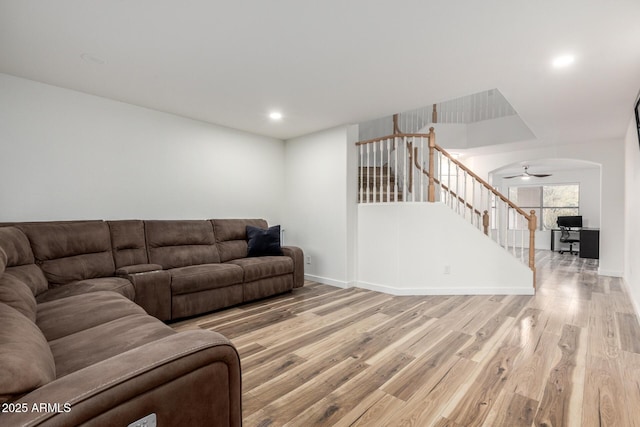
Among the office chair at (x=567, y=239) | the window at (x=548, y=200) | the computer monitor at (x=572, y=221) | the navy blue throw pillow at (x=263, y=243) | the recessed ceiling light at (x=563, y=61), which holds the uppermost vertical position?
the recessed ceiling light at (x=563, y=61)

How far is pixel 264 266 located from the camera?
3.71m

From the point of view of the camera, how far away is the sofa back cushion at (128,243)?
10.4 feet

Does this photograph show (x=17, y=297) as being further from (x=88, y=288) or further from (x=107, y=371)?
(x=107, y=371)

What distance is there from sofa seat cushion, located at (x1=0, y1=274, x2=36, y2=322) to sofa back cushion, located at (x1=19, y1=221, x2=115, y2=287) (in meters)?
1.10

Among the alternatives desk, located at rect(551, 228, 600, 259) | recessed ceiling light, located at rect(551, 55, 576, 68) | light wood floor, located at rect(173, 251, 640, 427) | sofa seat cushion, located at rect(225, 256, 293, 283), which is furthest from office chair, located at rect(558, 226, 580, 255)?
sofa seat cushion, located at rect(225, 256, 293, 283)

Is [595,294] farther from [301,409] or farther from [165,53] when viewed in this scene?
[165,53]

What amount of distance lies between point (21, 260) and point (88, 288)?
56 cm

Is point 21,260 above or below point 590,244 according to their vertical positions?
above

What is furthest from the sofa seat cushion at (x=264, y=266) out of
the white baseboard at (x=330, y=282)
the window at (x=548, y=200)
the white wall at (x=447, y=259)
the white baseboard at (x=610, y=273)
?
the window at (x=548, y=200)

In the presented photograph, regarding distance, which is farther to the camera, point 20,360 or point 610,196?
point 610,196

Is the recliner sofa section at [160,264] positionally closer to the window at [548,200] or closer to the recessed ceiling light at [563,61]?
the recessed ceiling light at [563,61]

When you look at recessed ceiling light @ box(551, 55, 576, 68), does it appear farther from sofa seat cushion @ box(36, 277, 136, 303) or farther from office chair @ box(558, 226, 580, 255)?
office chair @ box(558, 226, 580, 255)

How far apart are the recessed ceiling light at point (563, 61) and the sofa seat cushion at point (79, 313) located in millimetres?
3708

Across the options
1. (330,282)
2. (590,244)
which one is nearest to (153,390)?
(330,282)
